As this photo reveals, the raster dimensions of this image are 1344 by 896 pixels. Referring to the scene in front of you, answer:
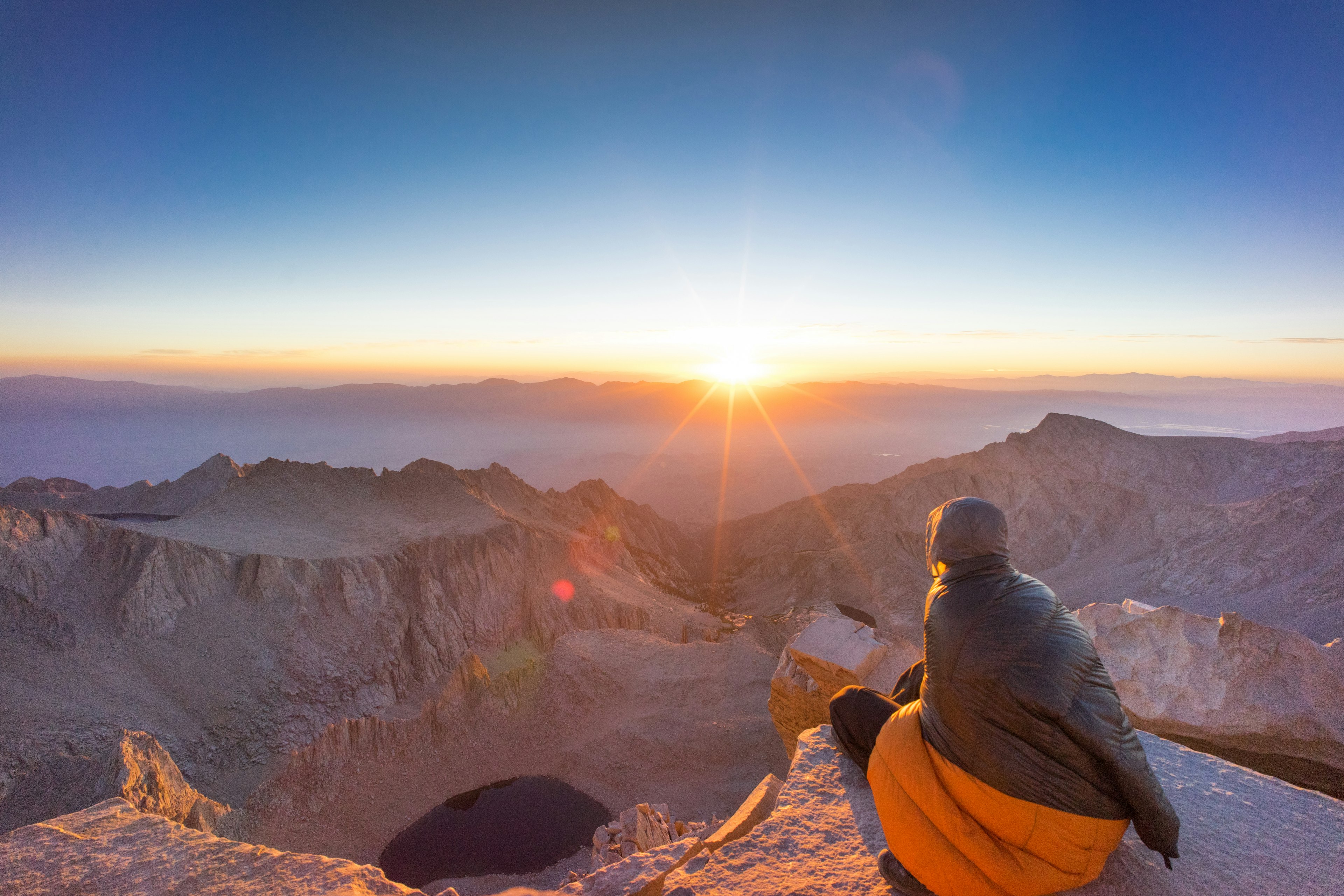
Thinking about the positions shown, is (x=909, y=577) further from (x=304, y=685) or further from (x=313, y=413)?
(x=313, y=413)

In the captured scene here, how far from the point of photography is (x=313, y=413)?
18112cm

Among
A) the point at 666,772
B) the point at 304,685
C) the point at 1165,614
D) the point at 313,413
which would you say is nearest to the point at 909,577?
the point at 666,772

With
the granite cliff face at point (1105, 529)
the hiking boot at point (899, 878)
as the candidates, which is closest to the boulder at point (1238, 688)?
the hiking boot at point (899, 878)

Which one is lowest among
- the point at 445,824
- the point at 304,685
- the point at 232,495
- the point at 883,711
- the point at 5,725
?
the point at 445,824

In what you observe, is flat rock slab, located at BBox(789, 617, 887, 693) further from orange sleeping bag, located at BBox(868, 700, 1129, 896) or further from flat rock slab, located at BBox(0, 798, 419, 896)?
flat rock slab, located at BBox(0, 798, 419, 896)

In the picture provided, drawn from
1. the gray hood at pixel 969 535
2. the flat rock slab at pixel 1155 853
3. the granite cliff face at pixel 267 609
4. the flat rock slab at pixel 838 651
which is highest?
the gray hood at pixel 969 535

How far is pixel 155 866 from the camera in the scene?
4.18 m

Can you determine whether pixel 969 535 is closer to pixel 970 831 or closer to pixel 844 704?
pixel 970 831

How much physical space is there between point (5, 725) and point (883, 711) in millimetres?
18564

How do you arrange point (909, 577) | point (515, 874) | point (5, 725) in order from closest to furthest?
point (5, 725) → point (515, 874) → point (909, 577)

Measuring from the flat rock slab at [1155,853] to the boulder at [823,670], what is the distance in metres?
4.06

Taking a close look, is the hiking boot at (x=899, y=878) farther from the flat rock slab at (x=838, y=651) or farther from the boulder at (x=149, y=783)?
the boulder at (x=149, y=783)

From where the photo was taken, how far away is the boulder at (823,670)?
8.56 meters

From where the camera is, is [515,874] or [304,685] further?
[304,685]
